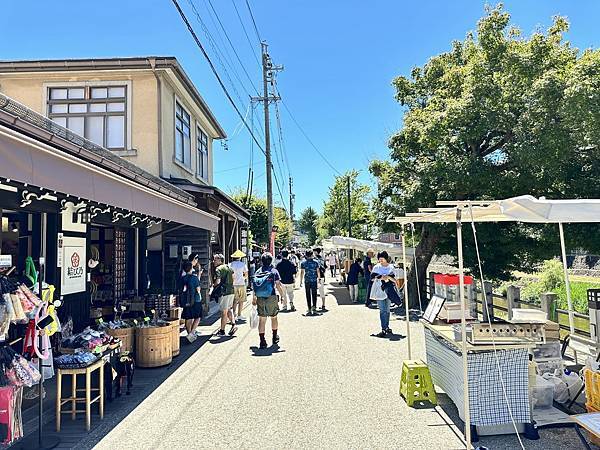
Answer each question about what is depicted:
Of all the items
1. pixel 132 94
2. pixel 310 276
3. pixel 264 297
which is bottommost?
pixel 264 297

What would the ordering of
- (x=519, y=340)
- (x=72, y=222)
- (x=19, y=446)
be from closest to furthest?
1. (x=19, y=446)
2. (x=519, y=340)
3. (x=72, y=222)

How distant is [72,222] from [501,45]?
11.1 meters

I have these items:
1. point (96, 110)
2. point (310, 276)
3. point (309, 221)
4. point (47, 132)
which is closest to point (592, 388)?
point (47, 132)

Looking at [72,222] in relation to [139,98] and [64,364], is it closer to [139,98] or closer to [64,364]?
[64,364]

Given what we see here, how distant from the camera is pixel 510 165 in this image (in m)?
11.5

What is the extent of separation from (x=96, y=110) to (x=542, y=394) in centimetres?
1231

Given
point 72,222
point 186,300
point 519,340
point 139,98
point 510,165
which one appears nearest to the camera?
point 519,340

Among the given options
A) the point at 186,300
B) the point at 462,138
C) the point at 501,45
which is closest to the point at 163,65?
the point at 186,300

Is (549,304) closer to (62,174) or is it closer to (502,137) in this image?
(502,137)

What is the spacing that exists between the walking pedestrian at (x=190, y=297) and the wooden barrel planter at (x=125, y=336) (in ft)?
5.80

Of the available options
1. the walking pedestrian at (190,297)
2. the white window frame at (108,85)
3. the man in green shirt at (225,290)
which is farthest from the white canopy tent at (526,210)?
the white window frame at (108,85)

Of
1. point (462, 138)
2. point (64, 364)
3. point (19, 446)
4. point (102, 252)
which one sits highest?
point (462, 138)

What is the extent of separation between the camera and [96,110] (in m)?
12.4

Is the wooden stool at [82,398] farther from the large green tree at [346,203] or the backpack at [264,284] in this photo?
the large green tree at [346,203]
